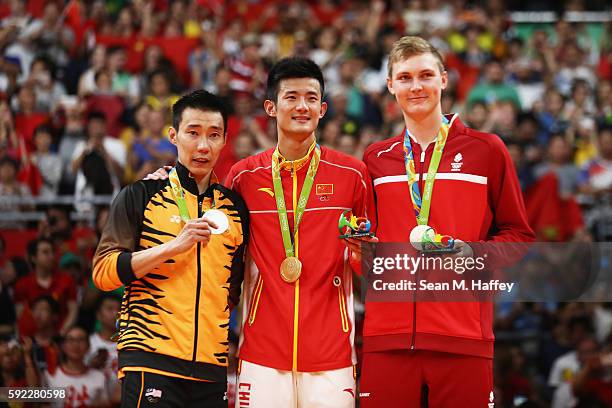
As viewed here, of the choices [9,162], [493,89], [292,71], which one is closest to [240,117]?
[9,162]

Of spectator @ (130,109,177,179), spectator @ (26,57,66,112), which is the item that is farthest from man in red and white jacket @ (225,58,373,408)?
spectator @ (26,57,66,112)

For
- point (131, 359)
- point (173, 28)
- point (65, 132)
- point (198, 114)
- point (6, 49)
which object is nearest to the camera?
point (131, 359)

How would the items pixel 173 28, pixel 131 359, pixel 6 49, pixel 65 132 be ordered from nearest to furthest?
pixel 131 359 → pixel 65 132 → pixel 6 49 → pixel 173 28

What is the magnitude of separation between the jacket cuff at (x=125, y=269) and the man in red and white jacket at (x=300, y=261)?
69 centimetres

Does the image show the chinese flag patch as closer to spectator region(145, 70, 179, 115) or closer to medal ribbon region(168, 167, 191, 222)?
medal ribbon region(168, 167, 191, 222)

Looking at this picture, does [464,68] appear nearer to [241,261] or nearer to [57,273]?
[57,273]

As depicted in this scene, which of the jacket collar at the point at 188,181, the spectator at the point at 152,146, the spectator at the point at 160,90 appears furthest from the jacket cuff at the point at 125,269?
the spectator at the point at 160,90

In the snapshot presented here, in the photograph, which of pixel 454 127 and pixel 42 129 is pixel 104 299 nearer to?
pixel 42 129

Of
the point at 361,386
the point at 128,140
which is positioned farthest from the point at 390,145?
the point at 128,140

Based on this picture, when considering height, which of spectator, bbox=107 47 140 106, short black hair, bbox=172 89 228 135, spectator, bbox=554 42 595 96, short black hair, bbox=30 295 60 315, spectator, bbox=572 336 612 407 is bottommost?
spectator, bbox=572 336 612 407

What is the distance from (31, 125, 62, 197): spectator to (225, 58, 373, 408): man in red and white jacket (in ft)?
18.2

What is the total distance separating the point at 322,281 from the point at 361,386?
58cm

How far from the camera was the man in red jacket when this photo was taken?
15.8 ft

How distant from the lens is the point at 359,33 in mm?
13938
